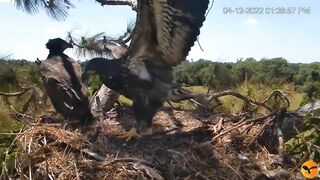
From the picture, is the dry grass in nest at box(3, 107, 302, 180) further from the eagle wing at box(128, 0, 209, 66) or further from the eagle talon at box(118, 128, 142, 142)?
the eagle wing at box(128, 0, 209, 66)

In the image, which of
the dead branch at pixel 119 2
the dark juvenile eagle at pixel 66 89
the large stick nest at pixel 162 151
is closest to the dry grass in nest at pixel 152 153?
the large stick nest at pixel 162 151

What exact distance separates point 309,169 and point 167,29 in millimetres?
1256

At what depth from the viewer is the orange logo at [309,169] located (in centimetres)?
267

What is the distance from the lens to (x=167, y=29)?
124 inches

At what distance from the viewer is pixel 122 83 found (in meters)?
3.43

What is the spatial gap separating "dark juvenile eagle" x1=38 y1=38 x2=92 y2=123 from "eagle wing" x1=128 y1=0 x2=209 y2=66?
51 centimetres

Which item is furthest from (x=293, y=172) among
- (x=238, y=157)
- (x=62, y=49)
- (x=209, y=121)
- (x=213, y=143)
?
(x=62, y=49)

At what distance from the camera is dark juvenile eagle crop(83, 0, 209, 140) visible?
3.10 m

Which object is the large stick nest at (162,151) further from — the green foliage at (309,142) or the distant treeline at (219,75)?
the distant treeline at (219,75)

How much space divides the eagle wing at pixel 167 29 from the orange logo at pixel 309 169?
3.59ft

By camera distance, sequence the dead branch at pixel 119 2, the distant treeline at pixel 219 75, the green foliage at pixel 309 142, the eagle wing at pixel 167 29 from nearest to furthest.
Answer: the green foliage at pixel 309 142
the eagle wing at pixel 167 29
the distant treeline at pixel 219 75
the dead branch at pixel 119 2

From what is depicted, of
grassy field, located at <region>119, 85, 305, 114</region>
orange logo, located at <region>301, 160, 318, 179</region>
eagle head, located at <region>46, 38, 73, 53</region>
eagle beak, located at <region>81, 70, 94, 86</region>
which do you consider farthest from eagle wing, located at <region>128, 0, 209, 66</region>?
orange logo, located at <region>301, 160, 318, 179</region>

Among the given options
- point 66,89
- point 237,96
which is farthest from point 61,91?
point 237,96

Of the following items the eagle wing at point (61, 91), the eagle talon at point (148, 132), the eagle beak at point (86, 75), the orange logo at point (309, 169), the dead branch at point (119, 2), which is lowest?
the orange logo at point (309, 169)
